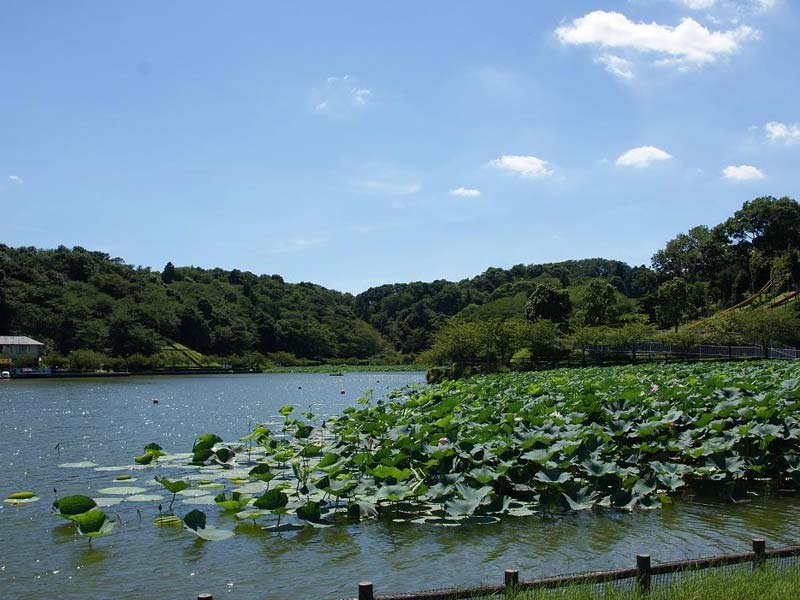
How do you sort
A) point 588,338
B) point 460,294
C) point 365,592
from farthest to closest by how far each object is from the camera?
point 460,294
point 588,338
point 365,592

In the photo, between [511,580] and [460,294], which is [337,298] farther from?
[511,580]

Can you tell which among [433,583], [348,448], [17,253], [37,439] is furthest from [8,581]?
[17,253]

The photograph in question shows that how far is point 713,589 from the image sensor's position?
4.91 m

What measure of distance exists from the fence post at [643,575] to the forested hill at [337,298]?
55.1 metres

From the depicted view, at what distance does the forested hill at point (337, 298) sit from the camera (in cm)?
6819

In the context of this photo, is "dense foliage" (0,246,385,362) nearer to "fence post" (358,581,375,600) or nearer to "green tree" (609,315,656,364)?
"green tree" (609,315,656,364)

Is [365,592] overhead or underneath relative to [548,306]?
underneath

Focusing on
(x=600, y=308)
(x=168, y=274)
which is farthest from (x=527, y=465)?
(x=168, y=274)

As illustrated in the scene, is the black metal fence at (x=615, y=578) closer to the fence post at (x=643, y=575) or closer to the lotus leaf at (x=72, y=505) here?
the fence post at (x=643, y=575)

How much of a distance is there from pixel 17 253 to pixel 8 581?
87.4 m

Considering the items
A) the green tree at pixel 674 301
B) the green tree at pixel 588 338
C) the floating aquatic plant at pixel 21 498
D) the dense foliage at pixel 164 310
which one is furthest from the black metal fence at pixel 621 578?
the dense foliage at pixel 164 310

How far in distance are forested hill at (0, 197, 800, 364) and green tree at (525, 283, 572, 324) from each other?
0.35 m

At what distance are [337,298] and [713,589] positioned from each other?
14184 cm

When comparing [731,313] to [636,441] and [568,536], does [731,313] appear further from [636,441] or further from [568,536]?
[568,536]
